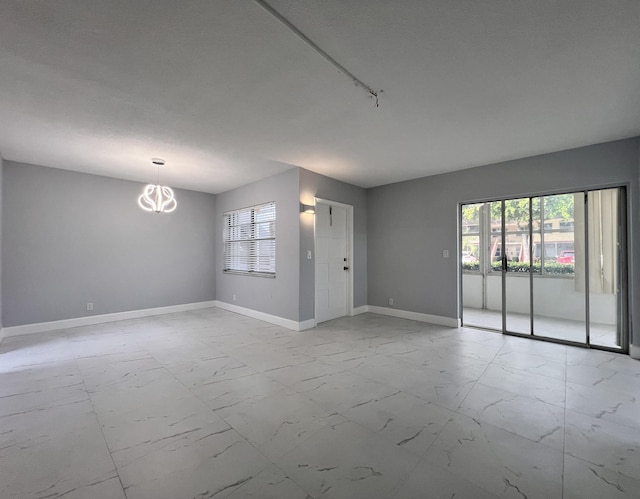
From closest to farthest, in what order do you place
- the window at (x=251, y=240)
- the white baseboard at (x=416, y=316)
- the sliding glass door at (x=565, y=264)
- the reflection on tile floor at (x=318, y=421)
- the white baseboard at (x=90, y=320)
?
1. the reflection on tile floor at (x=318, y=421)
2. the sliding glass door at (x=565, y=264)
3. the white baseboard at (x=90, y=320)
4. the white baseboard at (x=416, y=316)
5. the window at (x=251, y=240)

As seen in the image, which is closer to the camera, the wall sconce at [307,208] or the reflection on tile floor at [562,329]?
the reflection on tile floor at [562,329]

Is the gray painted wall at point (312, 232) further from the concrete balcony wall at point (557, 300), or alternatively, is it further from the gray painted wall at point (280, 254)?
the concrete balcony wall at point (557, 300)

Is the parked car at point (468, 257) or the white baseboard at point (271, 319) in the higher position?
the parked car at point (468, 257)

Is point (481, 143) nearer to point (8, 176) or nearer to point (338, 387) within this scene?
point (338, 387)

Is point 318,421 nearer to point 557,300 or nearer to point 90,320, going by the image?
point 557,300

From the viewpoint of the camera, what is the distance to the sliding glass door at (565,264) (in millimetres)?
3957

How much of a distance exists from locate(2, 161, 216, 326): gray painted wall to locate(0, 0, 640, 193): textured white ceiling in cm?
101

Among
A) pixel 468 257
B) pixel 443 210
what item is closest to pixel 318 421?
pixel 443 210

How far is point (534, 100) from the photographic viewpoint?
2.76 m

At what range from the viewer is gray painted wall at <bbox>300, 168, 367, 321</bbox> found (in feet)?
16.4

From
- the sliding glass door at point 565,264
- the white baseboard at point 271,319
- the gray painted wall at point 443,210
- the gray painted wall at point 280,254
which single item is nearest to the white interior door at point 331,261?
the white baseboard at point 271,319

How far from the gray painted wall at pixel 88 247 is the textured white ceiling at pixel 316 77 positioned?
1.01 meters

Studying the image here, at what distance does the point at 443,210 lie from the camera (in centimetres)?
529

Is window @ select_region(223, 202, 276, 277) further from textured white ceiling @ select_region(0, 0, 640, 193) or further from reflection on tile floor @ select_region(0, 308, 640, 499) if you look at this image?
reflection on tile floor @ select_region(0, 308, 640, 499)
